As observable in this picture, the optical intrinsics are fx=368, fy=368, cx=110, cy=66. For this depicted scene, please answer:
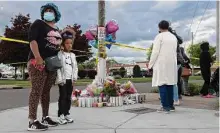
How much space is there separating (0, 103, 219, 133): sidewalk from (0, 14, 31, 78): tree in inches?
1360

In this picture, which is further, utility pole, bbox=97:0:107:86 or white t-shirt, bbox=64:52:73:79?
utility pole, bbox=97:0:107:86

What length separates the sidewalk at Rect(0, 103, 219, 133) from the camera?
5207mm

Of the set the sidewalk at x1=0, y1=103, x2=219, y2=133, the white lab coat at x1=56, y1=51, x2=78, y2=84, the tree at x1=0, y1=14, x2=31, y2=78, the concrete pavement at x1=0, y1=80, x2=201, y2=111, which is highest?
the tree at x1=0, y1=14, x2=31, y2=78

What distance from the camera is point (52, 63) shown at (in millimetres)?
5430

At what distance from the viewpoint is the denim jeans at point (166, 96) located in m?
7.04

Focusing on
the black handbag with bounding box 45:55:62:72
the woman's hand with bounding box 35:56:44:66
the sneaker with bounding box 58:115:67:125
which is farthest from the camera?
the sneaker with bounding box 58:115:67:125

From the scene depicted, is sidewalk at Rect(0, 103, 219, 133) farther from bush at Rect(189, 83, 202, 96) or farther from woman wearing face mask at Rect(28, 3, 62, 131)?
bush at Rect(189, 83, 202, 96)

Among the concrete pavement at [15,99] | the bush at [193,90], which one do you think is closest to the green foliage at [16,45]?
the concrete pavement at [15,99]

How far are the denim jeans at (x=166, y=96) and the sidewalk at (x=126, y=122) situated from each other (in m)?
0.21

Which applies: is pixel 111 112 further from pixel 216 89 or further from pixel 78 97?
pixel 216 89

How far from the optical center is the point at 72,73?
19.9 feet

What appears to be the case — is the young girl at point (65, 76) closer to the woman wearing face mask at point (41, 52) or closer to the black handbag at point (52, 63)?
the woman wearing face mask at point (41, 52)

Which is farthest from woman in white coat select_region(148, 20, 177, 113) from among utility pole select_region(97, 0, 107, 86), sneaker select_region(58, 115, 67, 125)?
utility pole select_region(97, 0, 107, 86)

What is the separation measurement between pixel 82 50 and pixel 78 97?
122ft
